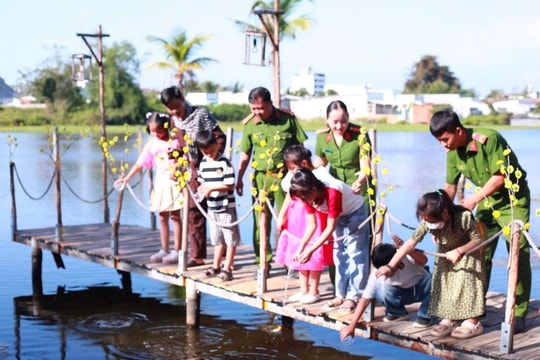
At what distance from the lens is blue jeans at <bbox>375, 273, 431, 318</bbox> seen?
20.2 ft

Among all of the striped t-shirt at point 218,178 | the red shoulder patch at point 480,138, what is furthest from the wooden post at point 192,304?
the red shoulder patch at point 480,138

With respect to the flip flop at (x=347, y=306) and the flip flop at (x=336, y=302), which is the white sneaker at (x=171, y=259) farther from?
the flip flop at (x=347, y=306)

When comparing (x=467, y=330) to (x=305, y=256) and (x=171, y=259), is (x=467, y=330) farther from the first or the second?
(x=171, y=259)

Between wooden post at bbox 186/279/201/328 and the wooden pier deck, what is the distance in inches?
2.0

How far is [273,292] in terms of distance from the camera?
7.19m

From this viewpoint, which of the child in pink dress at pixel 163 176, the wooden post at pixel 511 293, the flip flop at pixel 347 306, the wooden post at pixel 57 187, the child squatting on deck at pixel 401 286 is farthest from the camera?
the wooden post at pixel 57 187

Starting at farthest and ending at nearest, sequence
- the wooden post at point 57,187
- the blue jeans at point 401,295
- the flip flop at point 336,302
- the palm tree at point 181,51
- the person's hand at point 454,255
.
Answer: the palm tree at point 181,51
the wooden post at point 57,187
the flip flop at point 336,302
the blue jeans at point 401,295
the person's hand at point 454,255

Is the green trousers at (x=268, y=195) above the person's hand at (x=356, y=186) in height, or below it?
below

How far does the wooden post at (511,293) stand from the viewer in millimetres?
5332

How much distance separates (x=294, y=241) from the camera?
266 inches

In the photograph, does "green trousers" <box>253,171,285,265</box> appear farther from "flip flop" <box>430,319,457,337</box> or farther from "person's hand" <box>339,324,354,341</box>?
"flip flop" <box>430,319,457,337</box>

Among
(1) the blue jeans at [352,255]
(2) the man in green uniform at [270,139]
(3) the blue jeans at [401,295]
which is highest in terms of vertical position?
(2) the man in green uniform at [270,139]

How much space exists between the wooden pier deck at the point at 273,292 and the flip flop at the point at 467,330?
5 cm

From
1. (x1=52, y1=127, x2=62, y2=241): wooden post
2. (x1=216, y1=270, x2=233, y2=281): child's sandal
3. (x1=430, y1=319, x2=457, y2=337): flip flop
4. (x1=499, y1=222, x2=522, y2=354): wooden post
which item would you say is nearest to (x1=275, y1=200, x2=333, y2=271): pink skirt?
(x1=216, y1=270, x2=233, y2=281): child's sandal
